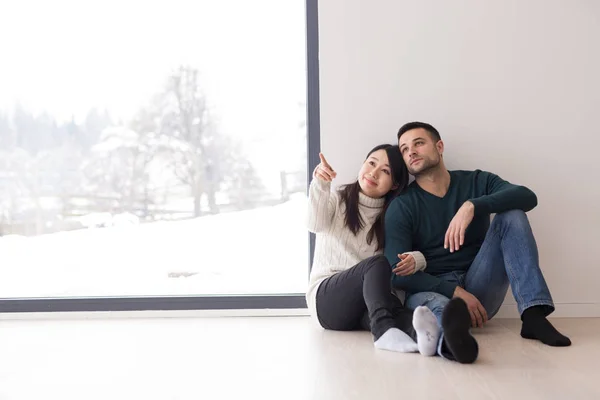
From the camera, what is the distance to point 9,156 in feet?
10.8

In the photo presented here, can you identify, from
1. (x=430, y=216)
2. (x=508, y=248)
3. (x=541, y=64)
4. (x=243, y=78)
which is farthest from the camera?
(x=243, y=78)

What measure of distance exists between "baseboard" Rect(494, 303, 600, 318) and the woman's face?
768 mm

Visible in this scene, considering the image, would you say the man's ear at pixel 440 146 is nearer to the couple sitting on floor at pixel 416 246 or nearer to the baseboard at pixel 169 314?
the couple sitting on floor at pixel 416 246

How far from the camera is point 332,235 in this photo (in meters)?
2.76

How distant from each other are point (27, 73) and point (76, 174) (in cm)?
56

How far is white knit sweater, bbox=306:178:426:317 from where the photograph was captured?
2.68 metres

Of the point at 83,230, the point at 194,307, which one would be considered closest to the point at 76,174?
the point at 83,230

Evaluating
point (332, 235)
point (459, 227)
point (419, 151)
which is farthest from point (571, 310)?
point (332, 235)

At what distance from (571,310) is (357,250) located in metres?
1.00

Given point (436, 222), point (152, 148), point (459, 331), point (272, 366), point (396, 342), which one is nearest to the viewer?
point (459, 331)

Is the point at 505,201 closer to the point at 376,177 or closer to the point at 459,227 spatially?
the point at 459,227

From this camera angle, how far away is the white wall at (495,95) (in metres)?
2.94

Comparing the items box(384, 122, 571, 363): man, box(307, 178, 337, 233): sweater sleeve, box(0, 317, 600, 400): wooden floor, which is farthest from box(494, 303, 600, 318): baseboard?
box(307, 178, 337, 233): sweater sleeve

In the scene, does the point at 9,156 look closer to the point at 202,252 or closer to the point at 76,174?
the point at 76,174
